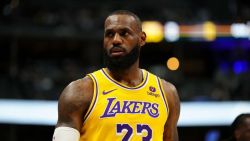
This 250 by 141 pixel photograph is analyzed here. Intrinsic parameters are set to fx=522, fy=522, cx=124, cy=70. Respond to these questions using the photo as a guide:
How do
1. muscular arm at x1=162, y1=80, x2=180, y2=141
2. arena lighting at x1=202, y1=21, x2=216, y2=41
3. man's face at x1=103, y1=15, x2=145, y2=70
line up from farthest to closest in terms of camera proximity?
arena lighting at x1=202, y1=21, x2=216, y2=41
muscular arm at x1=162, y1=80, x2=180, y2=141
man's face at x1=103, y1=15, x2=145, y2=70

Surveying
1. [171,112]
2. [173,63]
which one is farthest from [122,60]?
[173,63]

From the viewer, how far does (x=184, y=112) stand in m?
14.5

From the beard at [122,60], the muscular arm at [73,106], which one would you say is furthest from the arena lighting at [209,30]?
the muscular arm at [73,106]

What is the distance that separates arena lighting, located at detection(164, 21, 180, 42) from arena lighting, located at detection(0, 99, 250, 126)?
2776 millimetres

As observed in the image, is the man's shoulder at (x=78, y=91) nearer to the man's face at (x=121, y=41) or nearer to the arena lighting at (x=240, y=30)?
the man's face at (x=121, y=41)

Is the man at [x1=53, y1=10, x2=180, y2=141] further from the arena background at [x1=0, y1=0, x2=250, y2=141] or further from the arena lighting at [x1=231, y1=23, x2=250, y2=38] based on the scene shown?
the arena lighting at [x1=231, y1=23, x2=250, y2=38]

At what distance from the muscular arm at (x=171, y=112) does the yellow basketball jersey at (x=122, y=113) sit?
0.12 metres

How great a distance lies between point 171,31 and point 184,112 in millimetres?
3162

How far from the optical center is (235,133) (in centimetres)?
455

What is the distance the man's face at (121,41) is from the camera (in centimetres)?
351

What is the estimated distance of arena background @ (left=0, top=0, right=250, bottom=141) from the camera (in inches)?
575

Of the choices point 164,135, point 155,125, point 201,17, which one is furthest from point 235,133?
point 201,17

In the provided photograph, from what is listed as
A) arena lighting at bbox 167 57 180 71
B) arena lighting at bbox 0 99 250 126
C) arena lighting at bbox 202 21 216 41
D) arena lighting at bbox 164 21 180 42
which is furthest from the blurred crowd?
arena lighting at bbox 202 21 216 41

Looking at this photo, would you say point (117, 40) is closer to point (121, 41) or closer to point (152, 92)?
point (121, 41)
